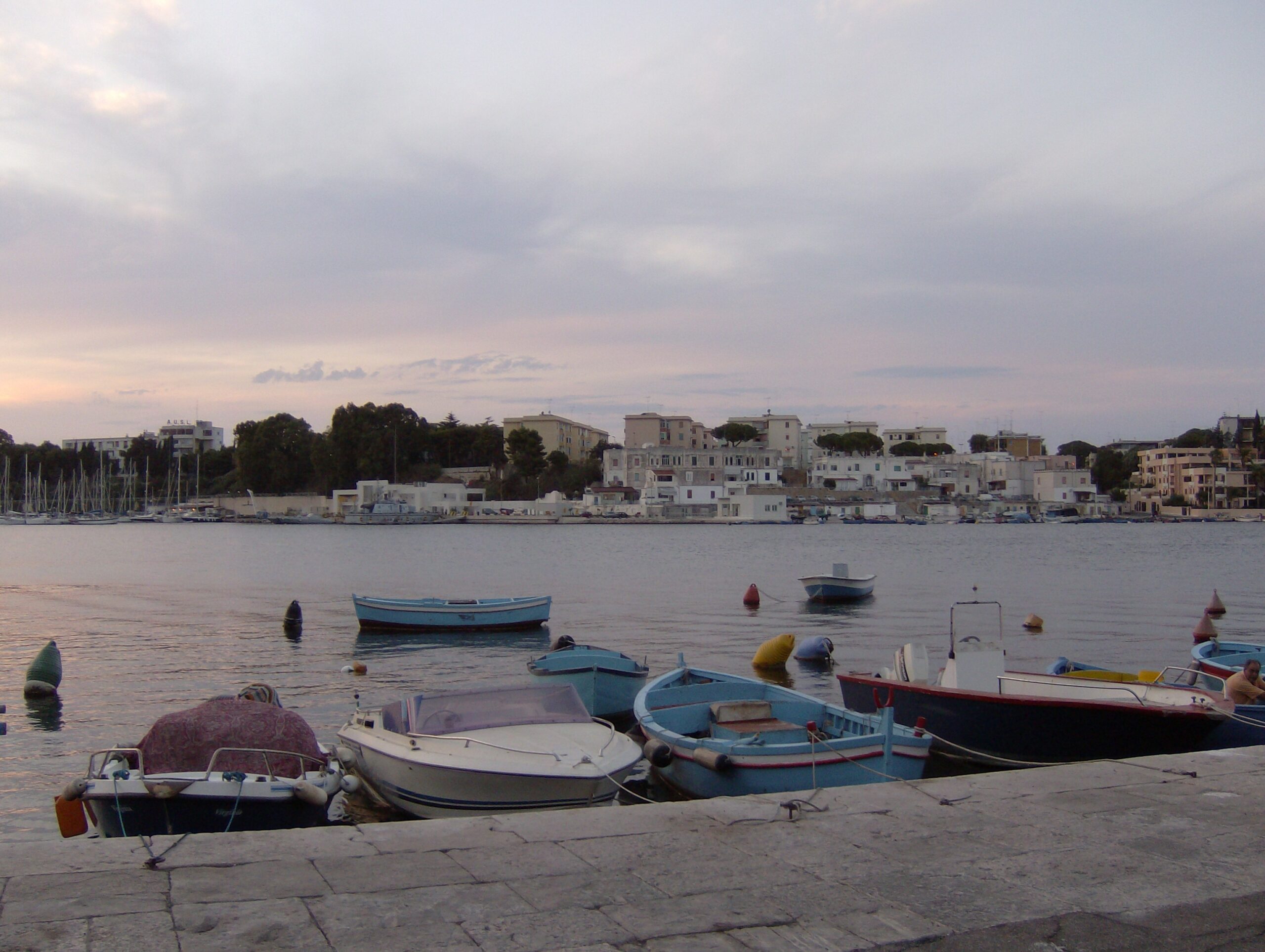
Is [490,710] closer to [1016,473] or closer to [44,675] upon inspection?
[44,675]

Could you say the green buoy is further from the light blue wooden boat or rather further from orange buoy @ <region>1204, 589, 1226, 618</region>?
orange buoy @ <region>1204, 589, 1226, 618</region>

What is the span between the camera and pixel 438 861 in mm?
6895

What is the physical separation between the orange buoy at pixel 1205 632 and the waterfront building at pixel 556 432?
140 meters

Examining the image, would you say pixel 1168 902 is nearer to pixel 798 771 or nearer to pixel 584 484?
pixel 798 771

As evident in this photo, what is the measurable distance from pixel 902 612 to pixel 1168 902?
31988mm

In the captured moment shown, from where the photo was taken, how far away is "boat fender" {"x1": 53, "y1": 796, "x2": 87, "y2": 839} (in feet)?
31.5

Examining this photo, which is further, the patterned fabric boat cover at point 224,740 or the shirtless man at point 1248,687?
the shirtless man at point 1248,687

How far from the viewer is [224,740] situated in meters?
9.97

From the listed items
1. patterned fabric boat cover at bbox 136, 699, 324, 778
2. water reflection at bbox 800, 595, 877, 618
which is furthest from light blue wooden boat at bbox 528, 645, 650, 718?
water reflection at bbox 800, 595, 877, 618

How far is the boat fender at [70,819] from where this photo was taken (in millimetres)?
9609

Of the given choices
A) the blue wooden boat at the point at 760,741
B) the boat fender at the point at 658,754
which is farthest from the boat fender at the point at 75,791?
the blue wooden boat at the point at 760,741

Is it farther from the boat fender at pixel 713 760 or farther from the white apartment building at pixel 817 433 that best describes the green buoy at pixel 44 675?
the white apartment building at pixel 817 433

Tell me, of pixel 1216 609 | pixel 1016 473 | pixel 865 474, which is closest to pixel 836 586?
pixel 1216 609

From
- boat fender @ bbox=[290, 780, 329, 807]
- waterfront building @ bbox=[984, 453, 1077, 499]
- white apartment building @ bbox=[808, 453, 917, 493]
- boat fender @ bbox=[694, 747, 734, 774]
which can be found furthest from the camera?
waterfront building @ bbox=[984, 453, 1077, 499]
